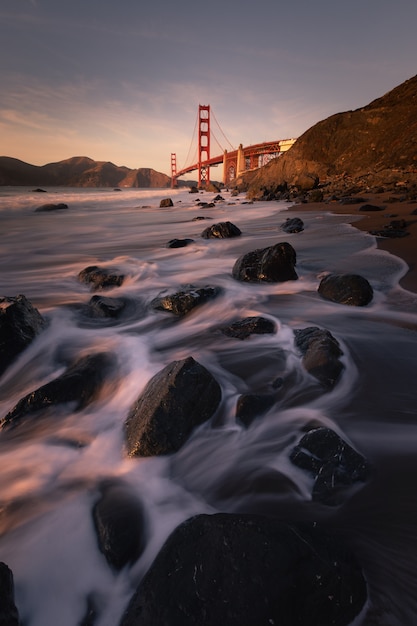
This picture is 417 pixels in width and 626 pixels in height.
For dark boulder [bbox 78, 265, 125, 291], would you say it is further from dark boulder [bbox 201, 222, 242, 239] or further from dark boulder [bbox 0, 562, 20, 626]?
dark boulder [bbox 0, 562, 20, 626]

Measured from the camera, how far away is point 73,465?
1.73 meters

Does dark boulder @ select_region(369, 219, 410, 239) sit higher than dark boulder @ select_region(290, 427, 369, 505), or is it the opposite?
→ dark boulder @ select_region(369, 219, 410, 239)

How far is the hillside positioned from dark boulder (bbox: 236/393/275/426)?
16.4 meters

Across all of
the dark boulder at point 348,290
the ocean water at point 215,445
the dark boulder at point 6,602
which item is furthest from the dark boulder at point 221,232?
the dark boulder at point 6,602

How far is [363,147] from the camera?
20766 mm

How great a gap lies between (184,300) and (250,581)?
297cm

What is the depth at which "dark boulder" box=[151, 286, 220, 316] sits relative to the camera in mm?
3702

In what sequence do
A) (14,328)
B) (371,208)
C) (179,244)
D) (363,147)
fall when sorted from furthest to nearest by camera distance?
(363,147), (371,208), (179,244), (14,328)

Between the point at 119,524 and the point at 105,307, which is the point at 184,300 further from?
the point at 119,524

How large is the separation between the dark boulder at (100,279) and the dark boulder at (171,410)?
311cm

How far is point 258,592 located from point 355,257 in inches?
195

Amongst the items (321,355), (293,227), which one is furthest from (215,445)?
(293,227)

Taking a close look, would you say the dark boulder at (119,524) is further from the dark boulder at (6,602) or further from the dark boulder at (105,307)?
the dark boulder at (105,307)

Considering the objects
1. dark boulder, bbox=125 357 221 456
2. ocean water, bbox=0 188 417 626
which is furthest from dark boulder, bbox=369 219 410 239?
dark boulder, bbox=125 357 221 456
